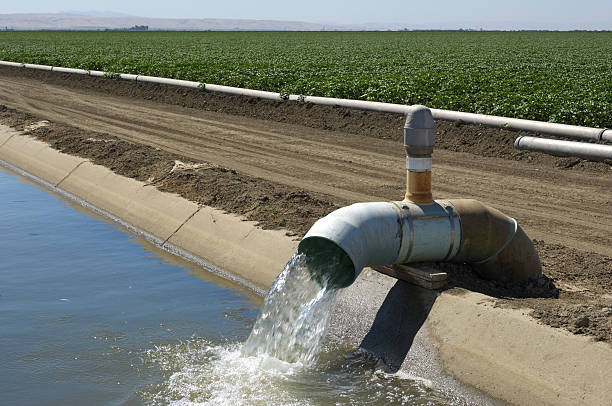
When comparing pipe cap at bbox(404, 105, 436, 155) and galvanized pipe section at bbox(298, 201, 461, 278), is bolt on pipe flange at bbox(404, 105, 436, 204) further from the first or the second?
galvanized pipe section at bbox(298, 201, 461, 278)

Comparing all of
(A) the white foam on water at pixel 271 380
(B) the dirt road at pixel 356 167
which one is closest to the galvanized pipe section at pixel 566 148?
(B) the dirt road at pixel 356 167

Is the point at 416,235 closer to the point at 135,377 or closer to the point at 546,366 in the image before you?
the point at 546,366

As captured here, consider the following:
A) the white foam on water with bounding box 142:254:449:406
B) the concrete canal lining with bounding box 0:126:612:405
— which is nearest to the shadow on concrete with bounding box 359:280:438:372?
the concrete canal lining with bounding box 0:126:612:405

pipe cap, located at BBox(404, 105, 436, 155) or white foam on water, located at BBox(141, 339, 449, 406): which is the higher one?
pipe cap, located at BBox(404, 105, 436, 155)

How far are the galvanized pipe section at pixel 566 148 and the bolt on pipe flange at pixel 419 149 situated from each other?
285 inches

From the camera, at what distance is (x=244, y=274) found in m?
9.84

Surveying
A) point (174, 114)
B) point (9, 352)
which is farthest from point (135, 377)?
point (174, 114)

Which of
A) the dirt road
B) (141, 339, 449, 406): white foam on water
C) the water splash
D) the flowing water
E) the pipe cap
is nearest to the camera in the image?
(141, 339, 449, 406): white foam on water

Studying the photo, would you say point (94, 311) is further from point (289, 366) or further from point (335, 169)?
point (335, 169)

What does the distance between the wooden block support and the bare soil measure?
1.69 feet

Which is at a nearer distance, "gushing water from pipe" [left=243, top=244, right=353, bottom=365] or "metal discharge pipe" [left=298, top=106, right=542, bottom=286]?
"metal discharge pipe" [left=298, top=106, right=542, bottom=286]

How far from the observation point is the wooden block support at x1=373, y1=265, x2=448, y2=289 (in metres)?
7.24

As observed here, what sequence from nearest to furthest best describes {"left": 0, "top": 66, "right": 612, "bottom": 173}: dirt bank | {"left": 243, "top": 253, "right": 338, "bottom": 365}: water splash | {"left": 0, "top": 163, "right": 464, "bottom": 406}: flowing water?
1. {"left": 0, "top": 163, "right": 464, "bottom": 406}: flowing water
2. {"left": 243, "top": 253, "right": 338, "bottom": 365}: water splash
3. {"left": 0, "top": 66, "right": 612, "bottom": 173}: dirt bank

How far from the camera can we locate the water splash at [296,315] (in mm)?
7488
